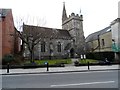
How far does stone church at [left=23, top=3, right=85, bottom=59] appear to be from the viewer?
208ft

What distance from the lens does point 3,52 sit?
3828 centimetres

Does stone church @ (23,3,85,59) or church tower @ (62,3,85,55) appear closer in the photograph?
stone church @ (23,3,85,59)

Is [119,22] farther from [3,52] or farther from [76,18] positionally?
[3,52]

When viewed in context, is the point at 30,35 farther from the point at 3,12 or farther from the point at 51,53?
the point at 51,53

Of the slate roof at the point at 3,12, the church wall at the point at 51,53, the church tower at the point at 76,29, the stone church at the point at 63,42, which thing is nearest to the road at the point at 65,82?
the slate roof at the point at 3,12

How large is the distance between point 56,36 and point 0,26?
30.0 m

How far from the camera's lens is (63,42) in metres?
68.7

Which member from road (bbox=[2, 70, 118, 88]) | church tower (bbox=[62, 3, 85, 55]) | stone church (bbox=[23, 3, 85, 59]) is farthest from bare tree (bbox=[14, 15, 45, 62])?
road (bbox=[2, 70, 118, 88])

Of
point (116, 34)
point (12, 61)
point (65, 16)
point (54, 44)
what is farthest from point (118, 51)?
point (65, 16)

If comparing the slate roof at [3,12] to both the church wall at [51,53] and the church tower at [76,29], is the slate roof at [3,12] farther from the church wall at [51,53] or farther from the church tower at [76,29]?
the church tower at [76,29]

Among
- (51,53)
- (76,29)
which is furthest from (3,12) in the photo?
(76,29)

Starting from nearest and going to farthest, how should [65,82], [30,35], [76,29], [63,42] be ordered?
1. [65,82]
2. [30,35]
3. [63,42]
4. [76,29]

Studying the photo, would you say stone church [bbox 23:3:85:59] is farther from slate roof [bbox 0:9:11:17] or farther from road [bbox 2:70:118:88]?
road [bbox 2:70:118:88]

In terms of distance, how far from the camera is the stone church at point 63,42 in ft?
208
